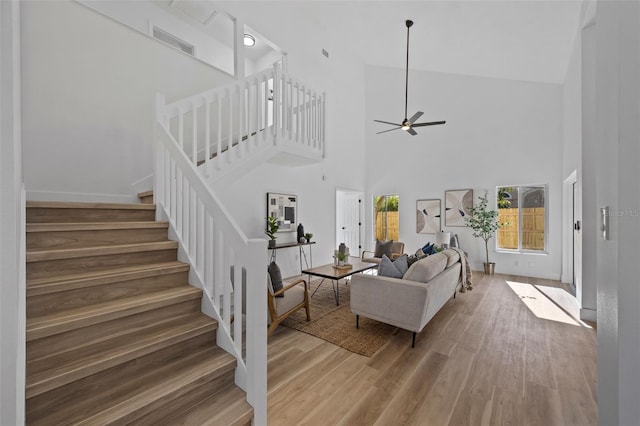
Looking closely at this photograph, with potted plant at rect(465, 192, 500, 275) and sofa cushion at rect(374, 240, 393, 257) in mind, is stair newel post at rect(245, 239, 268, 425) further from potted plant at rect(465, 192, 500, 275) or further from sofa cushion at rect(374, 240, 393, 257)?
potted plant at rect(465, 192, 500, 275)

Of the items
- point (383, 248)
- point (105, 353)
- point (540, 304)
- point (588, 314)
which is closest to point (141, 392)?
point (105, 353)

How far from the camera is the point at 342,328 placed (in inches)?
127

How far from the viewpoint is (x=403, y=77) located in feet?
23.6

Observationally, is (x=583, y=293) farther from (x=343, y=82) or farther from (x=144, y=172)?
(x=343, y=82)

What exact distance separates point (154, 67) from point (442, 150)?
6.12 m

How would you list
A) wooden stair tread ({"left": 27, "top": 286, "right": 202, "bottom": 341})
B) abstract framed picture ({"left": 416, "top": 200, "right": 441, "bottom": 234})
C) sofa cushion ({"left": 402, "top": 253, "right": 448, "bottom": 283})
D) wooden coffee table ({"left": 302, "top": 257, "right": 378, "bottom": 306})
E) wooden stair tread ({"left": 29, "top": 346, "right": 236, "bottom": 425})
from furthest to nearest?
abstract framed picture ({"left": 416, "top": 200, "right": 441, "bottom": 234}), wooden coffee table ({"left": 302, "top": 257, "right": 378, "bottom": 306}), sofa cushion ({"left": 402, "top": 253, "right": 448, "bottom": 283}), wooden stair tread ({"left": 27, "top": 286, "right": 202, "bottom": 341}), wooden stair tread ({"left": 29, "top": 346, "right": 236, "bottom": 425})

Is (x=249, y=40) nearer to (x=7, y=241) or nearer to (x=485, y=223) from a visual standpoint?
(x=7, y=241)

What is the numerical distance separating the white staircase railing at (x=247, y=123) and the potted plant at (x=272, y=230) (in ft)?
4.49

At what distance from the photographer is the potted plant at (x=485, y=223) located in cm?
601

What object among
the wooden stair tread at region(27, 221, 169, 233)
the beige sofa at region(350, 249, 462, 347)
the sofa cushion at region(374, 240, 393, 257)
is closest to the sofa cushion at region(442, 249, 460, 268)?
the beige sofa at region(350, 249, 462, 347)

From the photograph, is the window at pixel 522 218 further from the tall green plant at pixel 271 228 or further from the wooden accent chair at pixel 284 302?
the wooden accent chair at pixel 284 302

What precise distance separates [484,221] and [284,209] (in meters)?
4.39

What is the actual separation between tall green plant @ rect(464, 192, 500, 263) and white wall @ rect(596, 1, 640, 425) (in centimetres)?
556

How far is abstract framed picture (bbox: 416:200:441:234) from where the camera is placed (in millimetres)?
6828
